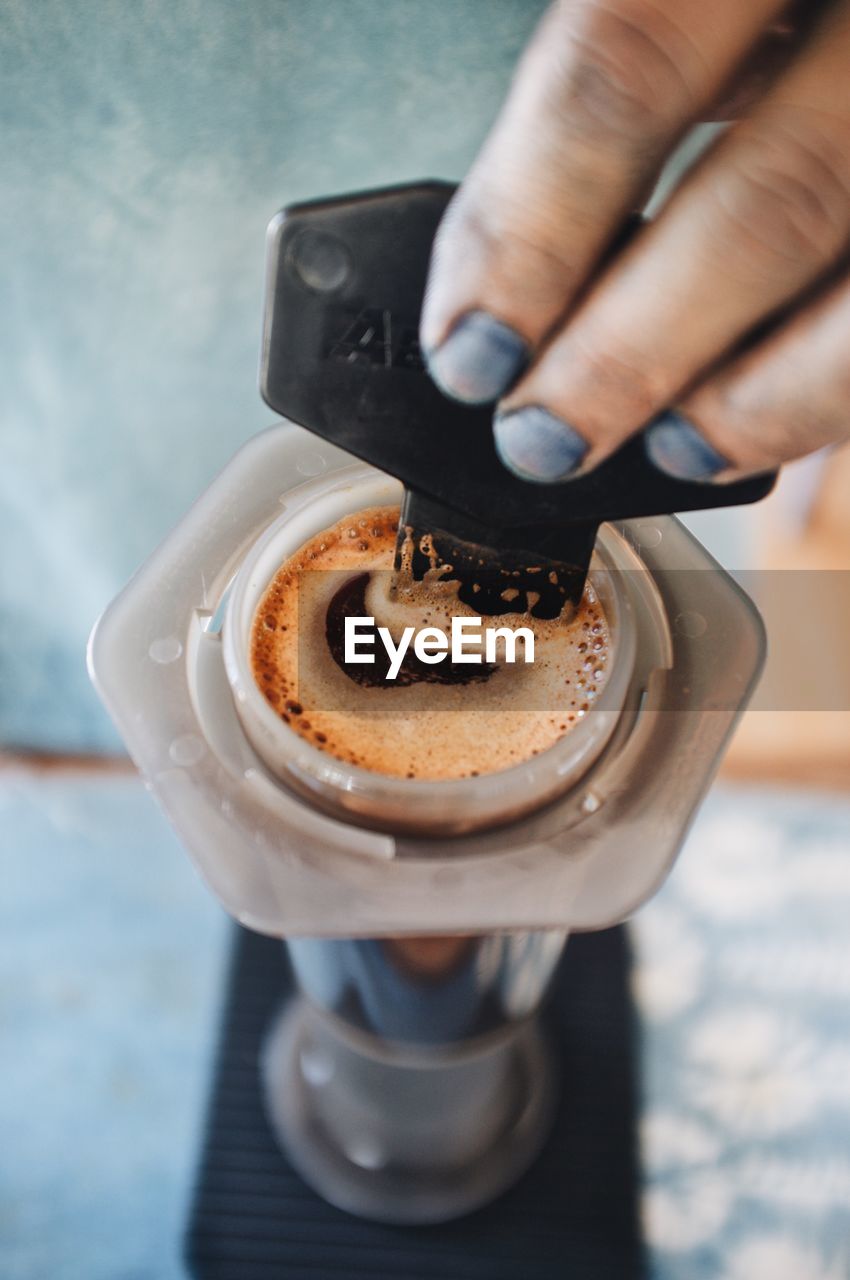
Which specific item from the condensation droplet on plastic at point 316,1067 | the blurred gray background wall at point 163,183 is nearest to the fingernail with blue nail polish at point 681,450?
the blurred gray background wall at point 163,183

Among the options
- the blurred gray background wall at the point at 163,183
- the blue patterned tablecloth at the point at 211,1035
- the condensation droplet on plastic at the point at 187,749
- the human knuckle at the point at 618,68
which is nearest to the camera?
the human knuckle at the point at 618,68

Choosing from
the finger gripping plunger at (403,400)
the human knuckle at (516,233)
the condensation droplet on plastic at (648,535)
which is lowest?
the condensation droplet on plastic at (648,535)

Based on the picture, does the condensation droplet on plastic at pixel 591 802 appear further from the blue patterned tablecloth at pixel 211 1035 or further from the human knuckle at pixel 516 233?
the blue patterned tablecloth at pixel 211 1035

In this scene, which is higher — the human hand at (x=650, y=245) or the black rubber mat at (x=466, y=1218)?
the human hand at (x=650, y=245)

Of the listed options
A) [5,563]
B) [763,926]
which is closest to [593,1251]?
[763,926]

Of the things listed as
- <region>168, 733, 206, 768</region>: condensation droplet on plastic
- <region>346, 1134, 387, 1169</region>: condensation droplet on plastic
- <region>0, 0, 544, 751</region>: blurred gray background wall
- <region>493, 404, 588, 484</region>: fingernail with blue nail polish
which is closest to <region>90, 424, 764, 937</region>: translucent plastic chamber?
<region>168, 733, 206, 768</region>: condensation droplet on plastic

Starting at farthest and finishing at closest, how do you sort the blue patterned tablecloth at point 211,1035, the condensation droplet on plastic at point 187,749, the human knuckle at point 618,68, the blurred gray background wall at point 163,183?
1. the blue patterned tablecloth at point 211,1035
2. the blurred gray background wall at point 163,183
3. the condensation droplet on plastic at point 187,749
4. the human knuckle at point 618,68

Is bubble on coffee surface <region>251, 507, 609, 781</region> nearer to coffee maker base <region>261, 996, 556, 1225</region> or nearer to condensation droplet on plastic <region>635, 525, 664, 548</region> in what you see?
condensation droplet on plastic <region>635, 525, 664, 548</region>
